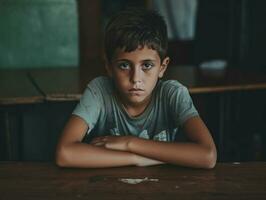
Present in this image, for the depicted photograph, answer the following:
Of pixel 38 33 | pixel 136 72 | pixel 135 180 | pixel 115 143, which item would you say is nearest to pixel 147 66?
pixel 136 72

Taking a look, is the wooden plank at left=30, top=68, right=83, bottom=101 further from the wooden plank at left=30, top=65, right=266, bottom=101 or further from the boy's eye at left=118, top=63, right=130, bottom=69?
the boy's eye at left=118, top=63, right=130, bottom=69

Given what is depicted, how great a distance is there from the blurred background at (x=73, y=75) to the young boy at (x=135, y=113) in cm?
58

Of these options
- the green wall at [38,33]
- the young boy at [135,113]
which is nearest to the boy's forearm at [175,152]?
the young boy at [135,113]

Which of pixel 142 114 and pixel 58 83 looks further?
pixel 58 83

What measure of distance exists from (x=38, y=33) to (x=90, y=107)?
75.9 inches

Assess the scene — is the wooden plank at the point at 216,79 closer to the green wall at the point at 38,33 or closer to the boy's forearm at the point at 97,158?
the green wall at the point at 38,33

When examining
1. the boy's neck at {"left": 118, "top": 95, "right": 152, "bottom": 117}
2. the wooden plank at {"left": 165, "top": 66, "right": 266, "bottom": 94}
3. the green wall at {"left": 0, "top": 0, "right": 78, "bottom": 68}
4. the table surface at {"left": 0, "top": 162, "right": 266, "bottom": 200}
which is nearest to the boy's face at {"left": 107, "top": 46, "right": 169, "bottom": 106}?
the boy's neck at {"left": 118, "top": 95, "right": 152, "bottom": 117}

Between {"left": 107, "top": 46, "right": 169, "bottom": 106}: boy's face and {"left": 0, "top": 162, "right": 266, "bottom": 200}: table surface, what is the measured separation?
0.37 m

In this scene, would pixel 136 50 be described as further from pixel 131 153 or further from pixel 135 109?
pixel 131 153

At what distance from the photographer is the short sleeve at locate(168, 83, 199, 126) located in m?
2.02

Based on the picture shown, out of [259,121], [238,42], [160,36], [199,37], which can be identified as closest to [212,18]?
[199,37]

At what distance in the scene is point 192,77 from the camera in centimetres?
318

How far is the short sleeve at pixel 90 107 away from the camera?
2.02 meters

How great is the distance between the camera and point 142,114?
2133mm
